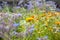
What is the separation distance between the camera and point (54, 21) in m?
2.94

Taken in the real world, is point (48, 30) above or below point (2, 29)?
below

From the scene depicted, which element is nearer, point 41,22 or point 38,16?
point 41,22

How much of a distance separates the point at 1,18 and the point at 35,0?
2.91 feet

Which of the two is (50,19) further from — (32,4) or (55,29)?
(32,4)

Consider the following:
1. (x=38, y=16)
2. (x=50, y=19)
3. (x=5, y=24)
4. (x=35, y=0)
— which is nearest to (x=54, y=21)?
(x=50, y=19)

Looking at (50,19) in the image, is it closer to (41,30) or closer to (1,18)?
(41,30)

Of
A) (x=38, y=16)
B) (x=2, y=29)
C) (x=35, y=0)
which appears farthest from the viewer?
(x=35, y=0)

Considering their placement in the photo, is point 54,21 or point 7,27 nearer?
point 7,27

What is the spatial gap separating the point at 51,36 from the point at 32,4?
106cm

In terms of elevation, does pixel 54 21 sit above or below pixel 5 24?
below

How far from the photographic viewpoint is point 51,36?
2.57 m

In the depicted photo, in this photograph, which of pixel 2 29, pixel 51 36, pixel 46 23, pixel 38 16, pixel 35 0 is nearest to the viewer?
pixel 2 29

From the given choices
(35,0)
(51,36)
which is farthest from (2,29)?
(35,0)

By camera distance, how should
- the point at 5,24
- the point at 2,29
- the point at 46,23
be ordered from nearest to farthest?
1. the point at 2,29
2. the point at 5,24
3. the point at 46,23
